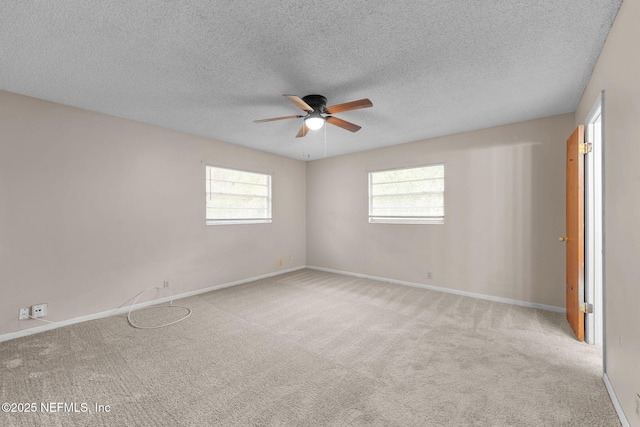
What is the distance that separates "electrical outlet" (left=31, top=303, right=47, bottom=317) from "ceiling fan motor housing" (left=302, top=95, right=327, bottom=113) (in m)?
3.60

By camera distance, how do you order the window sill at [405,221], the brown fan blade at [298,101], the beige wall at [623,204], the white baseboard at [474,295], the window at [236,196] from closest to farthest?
the beige wall at [623,204]
the brown fan blade at [298,101]
the white baseboard at [474,295]
the window sill at [405,221]
the window at [236,196]

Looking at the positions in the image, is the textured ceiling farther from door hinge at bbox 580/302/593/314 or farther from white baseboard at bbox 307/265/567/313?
white baseboard at bbox 307/265/567/313

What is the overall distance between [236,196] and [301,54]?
10.9 ft

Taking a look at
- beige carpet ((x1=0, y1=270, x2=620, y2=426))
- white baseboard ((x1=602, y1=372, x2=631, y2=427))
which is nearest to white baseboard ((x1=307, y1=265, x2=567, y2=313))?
beige carpet ((x1=0, y1=270, x2=620, y2=426))

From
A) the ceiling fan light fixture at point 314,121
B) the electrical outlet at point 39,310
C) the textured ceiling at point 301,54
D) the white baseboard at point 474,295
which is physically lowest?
the white baseboard at point 474,295

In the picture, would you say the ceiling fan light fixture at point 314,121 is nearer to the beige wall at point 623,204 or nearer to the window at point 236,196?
the beige wall at point 623,204

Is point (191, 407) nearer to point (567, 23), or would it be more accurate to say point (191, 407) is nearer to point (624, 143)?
point (624, 143)

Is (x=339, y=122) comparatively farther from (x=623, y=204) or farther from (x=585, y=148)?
(x=585, y=148)

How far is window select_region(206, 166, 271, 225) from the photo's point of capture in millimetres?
4609

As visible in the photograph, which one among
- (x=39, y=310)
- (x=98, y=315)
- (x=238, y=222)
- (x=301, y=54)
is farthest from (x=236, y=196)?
(x=301, y=54)

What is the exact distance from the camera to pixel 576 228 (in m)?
2.66

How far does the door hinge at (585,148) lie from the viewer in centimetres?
258

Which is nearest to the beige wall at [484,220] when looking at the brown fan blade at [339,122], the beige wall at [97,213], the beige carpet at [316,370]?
the beige carpet at [316,370]

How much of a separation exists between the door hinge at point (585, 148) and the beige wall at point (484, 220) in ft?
3.23
